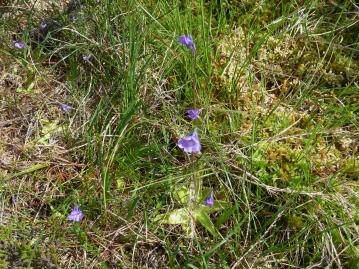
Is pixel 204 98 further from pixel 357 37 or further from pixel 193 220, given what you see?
pixel 357 37

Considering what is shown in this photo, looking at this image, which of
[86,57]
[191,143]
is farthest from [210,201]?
[86,57]

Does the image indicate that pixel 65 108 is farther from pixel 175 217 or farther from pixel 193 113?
pixel 175 217

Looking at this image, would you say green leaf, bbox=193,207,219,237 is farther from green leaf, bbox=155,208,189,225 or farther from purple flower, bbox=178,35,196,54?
purple flower, bbox=178,35,196,54

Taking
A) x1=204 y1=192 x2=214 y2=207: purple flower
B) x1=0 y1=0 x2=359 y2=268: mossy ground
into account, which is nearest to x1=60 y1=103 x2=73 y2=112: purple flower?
x1=0 y1=0 x2=359 y2=268: mossy ground

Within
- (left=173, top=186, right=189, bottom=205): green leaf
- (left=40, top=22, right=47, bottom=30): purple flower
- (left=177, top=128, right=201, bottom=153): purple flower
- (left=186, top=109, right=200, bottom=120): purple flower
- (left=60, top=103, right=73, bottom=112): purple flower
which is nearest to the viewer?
(left=177, top=128, right=201, bottom=153): purple flower

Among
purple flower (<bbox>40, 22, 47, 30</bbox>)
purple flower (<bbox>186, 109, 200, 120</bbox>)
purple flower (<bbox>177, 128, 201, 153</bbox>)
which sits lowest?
purple flower (<bbox>186, 109, 200, 120</bbox>)

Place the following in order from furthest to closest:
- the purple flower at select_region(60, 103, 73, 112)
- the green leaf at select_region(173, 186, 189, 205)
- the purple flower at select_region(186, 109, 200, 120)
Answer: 1. the purple flower at select_region(60, 103, 73, 112)
2. the purple flower at select_region(186, 109, 200, 120)
3. the green leaf at select_region(173, 186, 189, 205)
